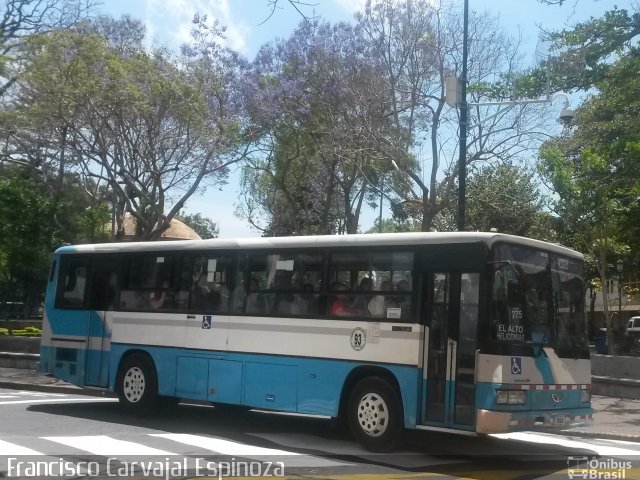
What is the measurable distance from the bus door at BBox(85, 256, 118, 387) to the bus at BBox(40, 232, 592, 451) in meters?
0.22

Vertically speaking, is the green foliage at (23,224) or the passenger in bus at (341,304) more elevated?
the green foliage at (23,224)

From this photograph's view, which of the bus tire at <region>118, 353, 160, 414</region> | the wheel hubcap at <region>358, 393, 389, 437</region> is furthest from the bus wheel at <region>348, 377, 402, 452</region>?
the bus tire at <region>118, 353, 160, 414</region>

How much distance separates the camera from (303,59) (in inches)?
1079

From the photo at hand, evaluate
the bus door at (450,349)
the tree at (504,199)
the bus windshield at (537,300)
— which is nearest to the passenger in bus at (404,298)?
the bus door at (450,349)

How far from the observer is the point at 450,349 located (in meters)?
10.9

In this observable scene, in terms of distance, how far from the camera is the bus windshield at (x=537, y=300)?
35.3 feet

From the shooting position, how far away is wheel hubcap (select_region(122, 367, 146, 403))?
14.7m

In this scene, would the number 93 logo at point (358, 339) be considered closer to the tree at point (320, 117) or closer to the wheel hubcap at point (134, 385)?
the wheel hubcap at point (134, 385)

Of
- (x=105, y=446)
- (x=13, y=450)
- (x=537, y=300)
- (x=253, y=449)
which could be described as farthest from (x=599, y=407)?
(x=13, y=450)

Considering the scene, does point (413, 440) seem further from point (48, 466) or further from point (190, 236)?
point (190, 236)

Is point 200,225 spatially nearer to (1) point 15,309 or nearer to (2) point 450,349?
(1) point 15,309

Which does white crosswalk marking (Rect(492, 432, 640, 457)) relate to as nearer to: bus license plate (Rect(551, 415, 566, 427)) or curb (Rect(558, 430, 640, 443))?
curb (Rect(558, 430, 640, 443))

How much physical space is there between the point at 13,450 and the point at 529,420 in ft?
21.7

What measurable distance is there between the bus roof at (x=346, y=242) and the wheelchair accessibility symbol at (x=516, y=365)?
1.51 metres
